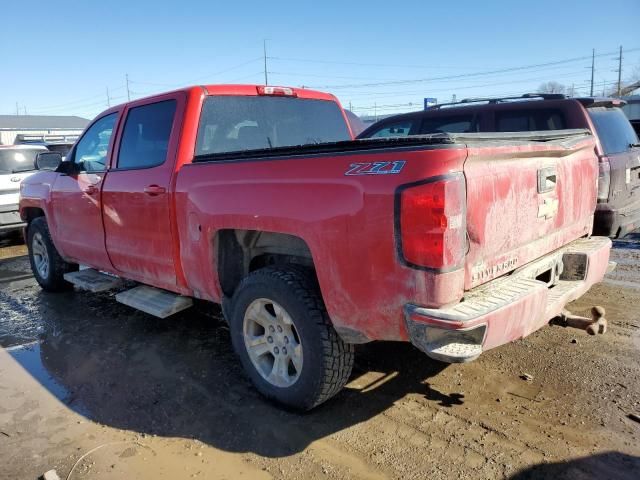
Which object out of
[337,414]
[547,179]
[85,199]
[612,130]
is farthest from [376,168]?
[612,130]

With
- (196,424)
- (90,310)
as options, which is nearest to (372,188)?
(196,424)

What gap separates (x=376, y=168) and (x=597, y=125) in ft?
14.1

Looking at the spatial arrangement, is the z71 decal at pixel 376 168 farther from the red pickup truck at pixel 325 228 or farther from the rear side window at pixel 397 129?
the rear side window at pixel 397 129

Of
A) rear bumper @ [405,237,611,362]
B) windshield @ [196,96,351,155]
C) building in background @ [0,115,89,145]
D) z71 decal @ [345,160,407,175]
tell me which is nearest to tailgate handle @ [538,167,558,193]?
rear bumper @ [405,237,611,362]

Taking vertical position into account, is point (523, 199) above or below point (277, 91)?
below

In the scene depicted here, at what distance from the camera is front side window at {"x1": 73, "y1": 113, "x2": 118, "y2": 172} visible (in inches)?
194

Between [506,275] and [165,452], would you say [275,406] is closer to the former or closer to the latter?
[165,452]

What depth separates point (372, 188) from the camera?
2508mm

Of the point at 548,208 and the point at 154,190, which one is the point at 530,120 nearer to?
the point at 548,208

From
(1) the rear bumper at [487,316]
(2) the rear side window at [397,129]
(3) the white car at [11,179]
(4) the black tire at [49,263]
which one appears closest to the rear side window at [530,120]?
(2) the rear side window at [397,129]

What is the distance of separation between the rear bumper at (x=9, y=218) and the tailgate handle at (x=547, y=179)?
9.58m

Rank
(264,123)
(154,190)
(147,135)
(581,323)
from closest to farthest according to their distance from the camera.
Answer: (581,323)
(154,190)
(147,135)
(264,123)

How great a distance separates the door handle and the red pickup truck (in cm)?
2

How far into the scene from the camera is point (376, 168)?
251 centimetres
